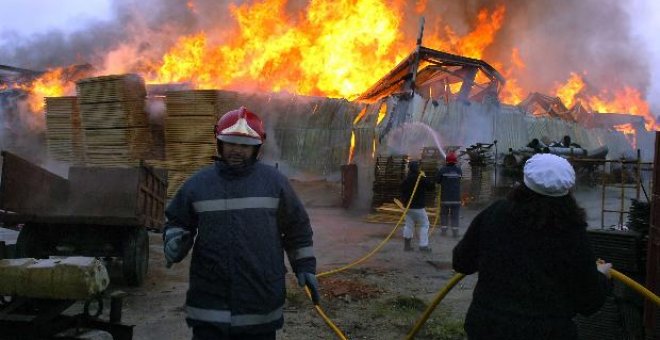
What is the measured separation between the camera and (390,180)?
16.5 m

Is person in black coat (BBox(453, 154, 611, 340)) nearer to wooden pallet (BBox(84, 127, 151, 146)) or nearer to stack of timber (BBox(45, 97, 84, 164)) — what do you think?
wooden pallet (BBox(84, 127, 151, 146))

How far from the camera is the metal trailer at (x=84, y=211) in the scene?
6527 mm

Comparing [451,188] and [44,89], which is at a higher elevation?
[44,89]

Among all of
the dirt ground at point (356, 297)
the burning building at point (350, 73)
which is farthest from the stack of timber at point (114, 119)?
the dirt ground at point (356, 297)

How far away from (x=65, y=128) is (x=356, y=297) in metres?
12.9

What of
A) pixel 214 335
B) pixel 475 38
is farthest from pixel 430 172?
pixel 475 38

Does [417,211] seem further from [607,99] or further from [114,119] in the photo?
[607,99]

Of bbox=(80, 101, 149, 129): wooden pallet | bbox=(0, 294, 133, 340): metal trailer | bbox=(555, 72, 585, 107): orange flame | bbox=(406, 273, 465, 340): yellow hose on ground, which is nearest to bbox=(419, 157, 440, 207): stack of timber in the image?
bbox=(80, 101, 149, 129): wooden pallet

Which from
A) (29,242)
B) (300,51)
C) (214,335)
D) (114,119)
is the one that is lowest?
(29,242)

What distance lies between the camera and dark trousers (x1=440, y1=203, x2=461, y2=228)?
12383 mm

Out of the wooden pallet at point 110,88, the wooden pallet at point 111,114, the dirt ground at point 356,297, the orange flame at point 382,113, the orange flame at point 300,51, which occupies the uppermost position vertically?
Answer: the orange flame at point 300,51

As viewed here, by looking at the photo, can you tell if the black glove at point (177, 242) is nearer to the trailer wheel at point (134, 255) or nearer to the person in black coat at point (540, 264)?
the person in black coat at point (540, 264)

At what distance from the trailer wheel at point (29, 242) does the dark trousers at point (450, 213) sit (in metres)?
8.52

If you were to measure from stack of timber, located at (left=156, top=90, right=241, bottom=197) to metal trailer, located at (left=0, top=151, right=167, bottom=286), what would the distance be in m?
6.57
